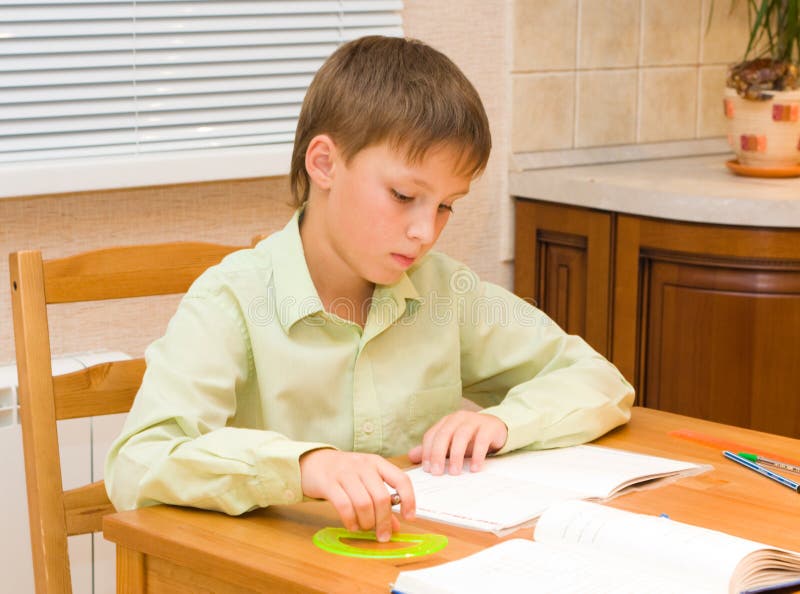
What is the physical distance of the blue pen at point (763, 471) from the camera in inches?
42.6

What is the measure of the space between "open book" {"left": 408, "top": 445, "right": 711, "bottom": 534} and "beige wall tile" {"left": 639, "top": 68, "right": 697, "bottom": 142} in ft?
5.18

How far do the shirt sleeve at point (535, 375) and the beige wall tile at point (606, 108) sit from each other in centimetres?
117

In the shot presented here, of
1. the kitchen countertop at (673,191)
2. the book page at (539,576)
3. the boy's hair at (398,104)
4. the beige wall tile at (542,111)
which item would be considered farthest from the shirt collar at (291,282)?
the beige wall tile at (542,111)

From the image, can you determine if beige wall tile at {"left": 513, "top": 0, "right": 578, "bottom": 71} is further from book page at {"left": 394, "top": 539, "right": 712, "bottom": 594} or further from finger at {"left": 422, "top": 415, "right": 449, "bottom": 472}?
book page at {"left": 394, "top": 539, "right": 712, "bottom": 594}

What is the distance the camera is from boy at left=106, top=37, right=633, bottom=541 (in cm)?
112

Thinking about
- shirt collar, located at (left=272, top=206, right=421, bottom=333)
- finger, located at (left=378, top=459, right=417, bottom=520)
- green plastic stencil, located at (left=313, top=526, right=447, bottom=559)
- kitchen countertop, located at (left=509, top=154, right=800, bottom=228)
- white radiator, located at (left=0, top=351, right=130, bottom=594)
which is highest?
shirt collar, located at (left=272, top=206, right=421, bottom=333)

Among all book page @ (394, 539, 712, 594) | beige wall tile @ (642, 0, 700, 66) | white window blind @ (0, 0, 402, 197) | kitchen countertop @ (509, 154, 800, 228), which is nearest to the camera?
book page @ (394, 539, 712, 594)

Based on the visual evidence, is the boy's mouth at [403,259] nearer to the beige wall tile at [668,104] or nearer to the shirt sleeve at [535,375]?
the shirt sleeve at [535,375]

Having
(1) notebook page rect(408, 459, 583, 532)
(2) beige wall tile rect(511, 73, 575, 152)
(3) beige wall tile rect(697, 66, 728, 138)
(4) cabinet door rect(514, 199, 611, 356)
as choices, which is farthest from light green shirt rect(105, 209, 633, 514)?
(3) beige wall tile rect(697, 66, 728, 138)

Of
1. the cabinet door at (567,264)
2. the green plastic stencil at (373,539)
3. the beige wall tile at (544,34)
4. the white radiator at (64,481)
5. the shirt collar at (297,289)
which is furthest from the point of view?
the beige wall tile at (544,34)

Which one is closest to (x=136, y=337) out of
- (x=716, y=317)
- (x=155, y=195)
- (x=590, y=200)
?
(x=155, y=195)

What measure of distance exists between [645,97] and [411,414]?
154 cm

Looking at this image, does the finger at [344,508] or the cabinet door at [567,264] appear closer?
the finger at [344,508]

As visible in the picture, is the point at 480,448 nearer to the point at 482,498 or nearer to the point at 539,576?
the point at 482,498
